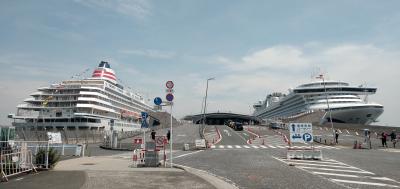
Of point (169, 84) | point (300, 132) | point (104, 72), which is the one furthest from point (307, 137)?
point (104, 72)

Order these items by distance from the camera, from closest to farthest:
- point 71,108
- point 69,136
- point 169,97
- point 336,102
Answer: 1. point 169,97
2. point 69,136
3. point 71,108
4. point 336,102

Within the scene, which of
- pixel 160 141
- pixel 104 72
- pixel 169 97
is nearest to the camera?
pixel 169 97

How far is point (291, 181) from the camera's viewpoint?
11.5m

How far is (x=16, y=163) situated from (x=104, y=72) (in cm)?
8726

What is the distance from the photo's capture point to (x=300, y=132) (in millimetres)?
22453

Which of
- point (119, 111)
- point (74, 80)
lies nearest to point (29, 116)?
point (74, 80)

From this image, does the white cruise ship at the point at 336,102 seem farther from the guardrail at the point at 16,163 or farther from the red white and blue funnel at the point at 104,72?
the guardrail at the point at 16,163

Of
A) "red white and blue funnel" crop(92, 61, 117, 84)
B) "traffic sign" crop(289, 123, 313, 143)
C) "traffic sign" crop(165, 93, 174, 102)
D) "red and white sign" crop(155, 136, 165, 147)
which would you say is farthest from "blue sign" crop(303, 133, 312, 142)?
"red white and blue funnel" crop(92, 61, 117, 84)

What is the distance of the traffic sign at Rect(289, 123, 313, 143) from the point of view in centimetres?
2230

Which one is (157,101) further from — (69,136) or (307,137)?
(69,136)

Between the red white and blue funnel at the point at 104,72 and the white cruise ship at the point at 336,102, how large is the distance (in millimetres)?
48393

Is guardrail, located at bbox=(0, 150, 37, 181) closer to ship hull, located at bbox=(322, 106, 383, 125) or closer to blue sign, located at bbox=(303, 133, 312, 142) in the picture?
blue sign, located at bbox=(303, 133, 312, 142)

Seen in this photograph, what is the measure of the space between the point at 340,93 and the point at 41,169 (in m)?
87.7

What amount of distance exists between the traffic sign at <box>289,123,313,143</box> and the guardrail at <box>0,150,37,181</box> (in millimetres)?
14479
